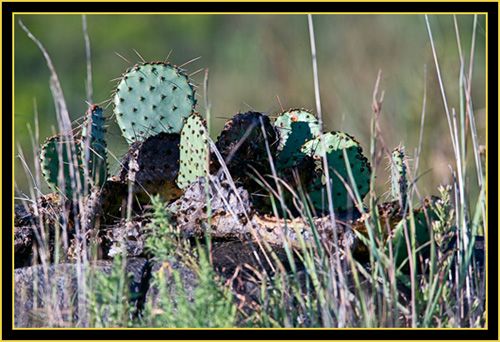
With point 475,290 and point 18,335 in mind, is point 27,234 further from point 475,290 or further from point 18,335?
point 475,290

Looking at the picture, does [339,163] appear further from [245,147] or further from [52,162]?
[52,162]

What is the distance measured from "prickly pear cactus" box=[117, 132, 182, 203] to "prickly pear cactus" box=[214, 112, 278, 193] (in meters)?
0.25

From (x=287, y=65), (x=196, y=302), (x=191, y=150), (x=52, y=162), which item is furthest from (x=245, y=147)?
(x=287, y=65)

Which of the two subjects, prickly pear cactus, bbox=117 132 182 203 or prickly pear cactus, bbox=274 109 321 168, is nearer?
prickly pear cactus, bbox=117 132 182 203

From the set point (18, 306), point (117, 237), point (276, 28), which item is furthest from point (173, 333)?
point (276, 28)

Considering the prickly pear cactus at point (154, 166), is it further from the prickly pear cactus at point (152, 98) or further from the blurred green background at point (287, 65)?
the blurred green background at point (287, 65)

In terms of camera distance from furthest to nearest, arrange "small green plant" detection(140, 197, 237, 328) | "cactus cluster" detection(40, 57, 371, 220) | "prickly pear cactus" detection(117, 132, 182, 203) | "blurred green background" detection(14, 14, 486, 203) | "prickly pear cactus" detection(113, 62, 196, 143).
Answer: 1. "blurred green background" detection(14, 14, 486, 203)
2. "prickly pear cactus" detection(113, 62, 196, 143)
3. "prickly pear cactus" detection(117, 132, 182, 203)
4. "cactus cluster" detection(40, 57, 371, 220)
5. "small green plant" detection(140, 197, 237, 328)

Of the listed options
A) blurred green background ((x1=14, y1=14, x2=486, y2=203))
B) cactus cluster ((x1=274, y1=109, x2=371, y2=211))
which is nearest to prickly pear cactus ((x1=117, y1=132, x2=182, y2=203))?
blurred green background ((x1=14, y1=14, x2=486, y2=203))

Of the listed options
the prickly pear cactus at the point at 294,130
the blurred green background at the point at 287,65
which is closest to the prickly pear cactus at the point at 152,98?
the blurred green background at the point at 287,65

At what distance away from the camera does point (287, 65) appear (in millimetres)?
6031

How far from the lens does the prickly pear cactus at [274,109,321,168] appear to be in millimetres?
2769

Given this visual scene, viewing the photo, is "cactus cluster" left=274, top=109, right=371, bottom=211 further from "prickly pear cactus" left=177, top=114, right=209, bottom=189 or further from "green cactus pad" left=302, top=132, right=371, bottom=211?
"prickly pear cactus" left=177, top=114, right=209, bottom=189

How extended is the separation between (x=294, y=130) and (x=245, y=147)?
489 millimetres

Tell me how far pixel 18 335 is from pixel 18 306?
9.4 inches
